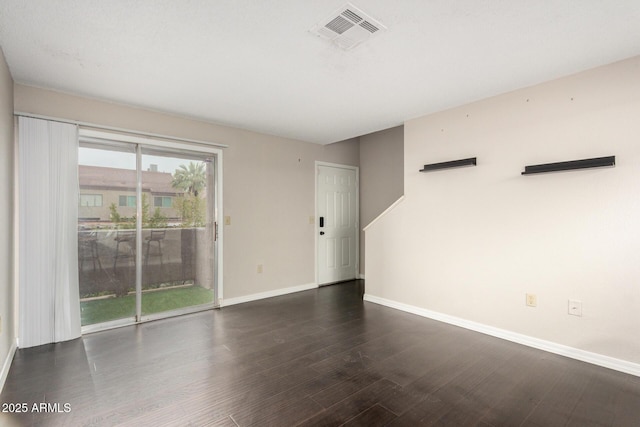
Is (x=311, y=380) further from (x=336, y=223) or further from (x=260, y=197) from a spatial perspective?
(x=336, y=223)

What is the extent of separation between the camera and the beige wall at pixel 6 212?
236 centimetres

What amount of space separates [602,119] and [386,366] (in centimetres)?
277

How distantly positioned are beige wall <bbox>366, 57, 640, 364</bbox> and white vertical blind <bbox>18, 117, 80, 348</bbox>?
377cm

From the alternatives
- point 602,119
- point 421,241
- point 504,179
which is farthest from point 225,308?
point 602,119

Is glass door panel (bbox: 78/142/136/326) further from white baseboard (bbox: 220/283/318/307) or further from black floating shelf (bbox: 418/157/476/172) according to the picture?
black floating shelf (bbox: 418/157/476/172)

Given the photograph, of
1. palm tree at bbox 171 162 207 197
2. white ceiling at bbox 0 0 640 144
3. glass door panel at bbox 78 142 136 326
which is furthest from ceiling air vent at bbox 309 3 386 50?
glass door panel at bbox 78 142 136 326

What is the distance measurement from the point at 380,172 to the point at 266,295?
9.53 ft

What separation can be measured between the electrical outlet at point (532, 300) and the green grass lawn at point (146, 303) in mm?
3714

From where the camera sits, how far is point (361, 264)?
600cm

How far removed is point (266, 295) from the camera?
4.69 m

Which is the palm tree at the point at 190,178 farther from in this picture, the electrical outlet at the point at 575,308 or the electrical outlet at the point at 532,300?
the electrical outlet at the point at 575,308

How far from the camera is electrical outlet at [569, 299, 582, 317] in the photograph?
2.73 metres

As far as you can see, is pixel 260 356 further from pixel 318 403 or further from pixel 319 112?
pixel 319 112

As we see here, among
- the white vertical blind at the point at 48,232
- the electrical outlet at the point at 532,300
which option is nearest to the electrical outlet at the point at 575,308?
the electrical outlet at the point at 532,300
